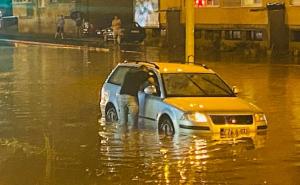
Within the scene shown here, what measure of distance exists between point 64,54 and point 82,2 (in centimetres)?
2340

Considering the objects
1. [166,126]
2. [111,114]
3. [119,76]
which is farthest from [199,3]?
[166,126]

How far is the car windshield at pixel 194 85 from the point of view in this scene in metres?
14.4

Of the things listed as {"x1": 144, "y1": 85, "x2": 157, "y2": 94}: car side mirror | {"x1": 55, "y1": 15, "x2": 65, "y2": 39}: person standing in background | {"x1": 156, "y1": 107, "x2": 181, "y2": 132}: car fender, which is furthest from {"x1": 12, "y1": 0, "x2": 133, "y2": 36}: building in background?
{"x1": 156, "y1": 107, "x2": 181, "y2": 132}: car fender

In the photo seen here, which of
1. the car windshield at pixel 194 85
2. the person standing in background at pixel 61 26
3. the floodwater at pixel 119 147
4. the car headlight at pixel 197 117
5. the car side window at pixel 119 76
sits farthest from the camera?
the person standing in background at pixel 61 26

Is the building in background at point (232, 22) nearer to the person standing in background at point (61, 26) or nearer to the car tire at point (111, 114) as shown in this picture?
the person standing in background at point (61, 26)

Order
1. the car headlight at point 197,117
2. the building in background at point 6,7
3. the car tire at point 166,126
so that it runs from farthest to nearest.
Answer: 1. the building in background at point 6,7
2. the car tire at point 166,126
3. the car headlight at point 197,117

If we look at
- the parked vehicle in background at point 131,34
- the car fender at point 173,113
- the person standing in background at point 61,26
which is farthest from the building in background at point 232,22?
the car fender at point 173,113

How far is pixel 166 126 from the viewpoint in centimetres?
1397

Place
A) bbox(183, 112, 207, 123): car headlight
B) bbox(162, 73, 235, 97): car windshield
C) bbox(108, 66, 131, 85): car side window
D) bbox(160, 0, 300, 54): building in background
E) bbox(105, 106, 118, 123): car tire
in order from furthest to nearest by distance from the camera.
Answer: bbox(160, 0, 300, 54): building in background, bbox(108, 66, 131, 85): car side window, bbox(105, 106, 118, 123): car tire, bbox(162, 73, 235, 97): car windshield, bbox(183, 112, 207, 123): car headlight

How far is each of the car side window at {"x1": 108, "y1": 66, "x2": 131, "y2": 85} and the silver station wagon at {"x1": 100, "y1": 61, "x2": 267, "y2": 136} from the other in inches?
2.0

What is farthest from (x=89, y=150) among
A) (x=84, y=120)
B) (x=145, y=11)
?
(x=145, y=11)

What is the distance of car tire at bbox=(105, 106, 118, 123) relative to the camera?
16.0 m

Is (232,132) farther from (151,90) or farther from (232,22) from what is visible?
(232,22)

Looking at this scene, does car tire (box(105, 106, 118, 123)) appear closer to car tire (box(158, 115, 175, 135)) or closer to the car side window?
the car side window
